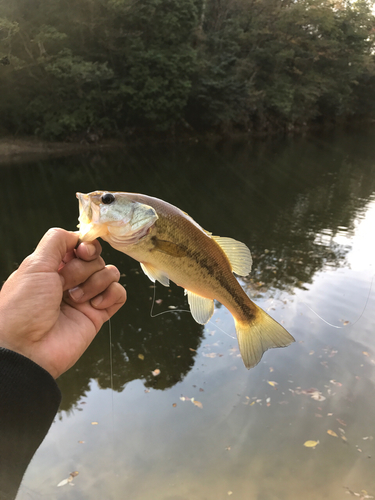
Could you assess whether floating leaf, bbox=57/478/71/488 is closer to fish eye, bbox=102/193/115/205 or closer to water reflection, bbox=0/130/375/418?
water reflection, bbox=0/130/375/418

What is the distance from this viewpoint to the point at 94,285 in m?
2.43

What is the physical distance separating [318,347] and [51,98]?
29.1 m

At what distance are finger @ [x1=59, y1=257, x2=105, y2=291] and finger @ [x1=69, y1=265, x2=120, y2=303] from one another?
5cm

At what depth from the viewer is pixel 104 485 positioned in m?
4.43

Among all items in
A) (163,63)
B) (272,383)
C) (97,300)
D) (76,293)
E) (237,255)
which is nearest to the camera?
(237,255)

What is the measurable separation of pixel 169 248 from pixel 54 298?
754mm

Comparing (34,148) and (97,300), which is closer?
(97,300)

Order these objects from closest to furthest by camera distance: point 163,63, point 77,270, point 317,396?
point 77,270
point 317,396
point 163,63

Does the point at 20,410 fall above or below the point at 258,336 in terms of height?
below

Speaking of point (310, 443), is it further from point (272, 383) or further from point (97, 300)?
point (97, 300)

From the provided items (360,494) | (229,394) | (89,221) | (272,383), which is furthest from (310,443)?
(89,221)

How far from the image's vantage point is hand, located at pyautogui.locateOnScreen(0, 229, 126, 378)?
2094 millimetres

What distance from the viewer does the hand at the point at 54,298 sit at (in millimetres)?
2094

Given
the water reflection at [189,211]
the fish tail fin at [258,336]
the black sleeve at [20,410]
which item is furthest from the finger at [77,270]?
the water reflection at [189,211]
